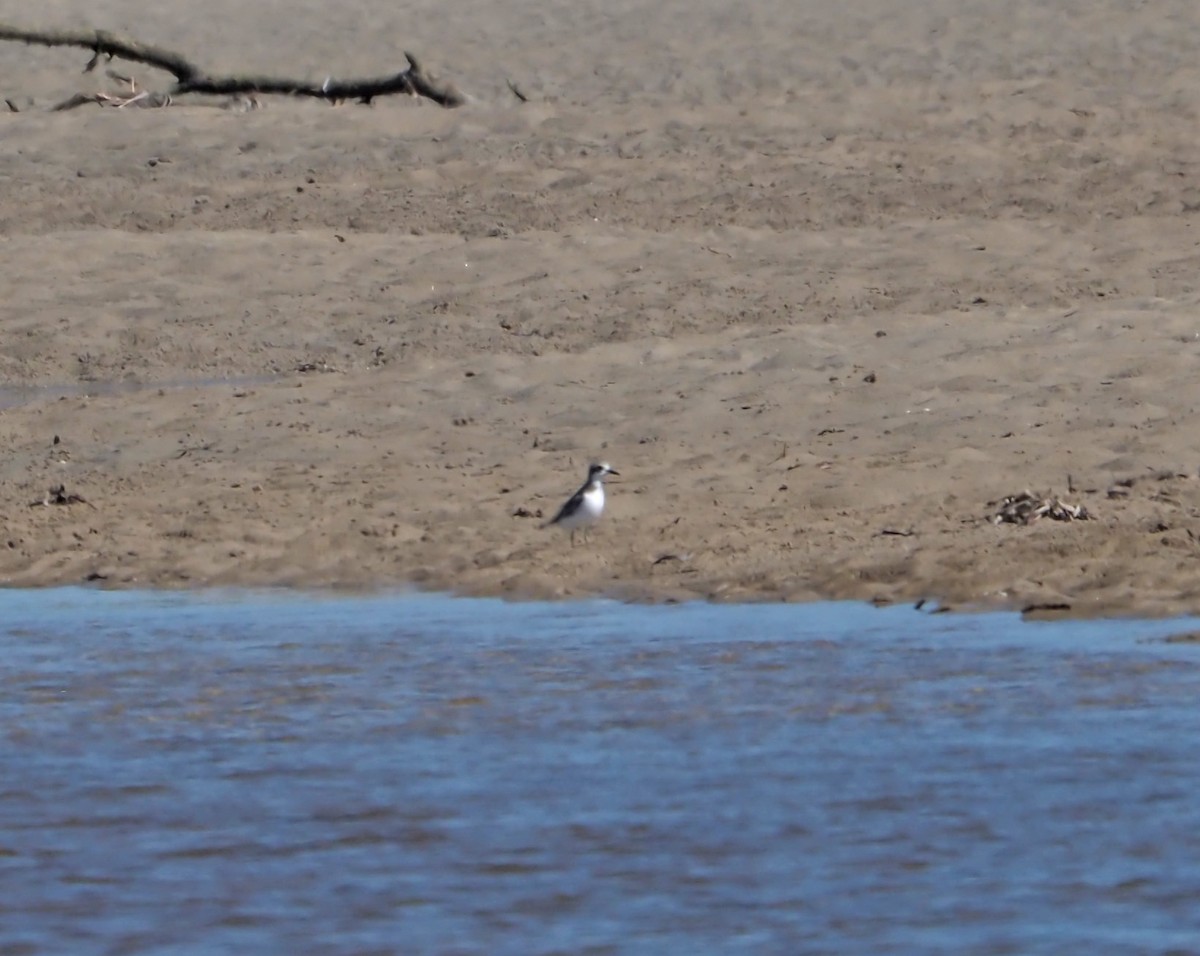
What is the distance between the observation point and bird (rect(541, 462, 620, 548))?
33.8 ft

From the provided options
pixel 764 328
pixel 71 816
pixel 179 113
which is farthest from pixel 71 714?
pixel 179 113

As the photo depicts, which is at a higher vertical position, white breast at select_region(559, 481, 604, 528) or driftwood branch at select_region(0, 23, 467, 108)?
driftwood branch at select_region(0, 23, 467, 108)

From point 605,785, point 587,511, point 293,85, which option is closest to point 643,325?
point 587,511

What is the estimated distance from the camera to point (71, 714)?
7938 millimetres

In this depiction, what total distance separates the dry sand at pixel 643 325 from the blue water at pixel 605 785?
3.56 feet

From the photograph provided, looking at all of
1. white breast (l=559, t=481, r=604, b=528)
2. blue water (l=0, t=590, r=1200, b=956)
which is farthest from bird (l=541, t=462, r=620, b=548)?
blue water (l=0, t=590, r=1200, b=956)

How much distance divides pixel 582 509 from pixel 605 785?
3517mm

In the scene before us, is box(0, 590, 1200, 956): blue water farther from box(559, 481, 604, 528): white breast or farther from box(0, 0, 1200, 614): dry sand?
box(0, 0, 1200, 614): dry sand

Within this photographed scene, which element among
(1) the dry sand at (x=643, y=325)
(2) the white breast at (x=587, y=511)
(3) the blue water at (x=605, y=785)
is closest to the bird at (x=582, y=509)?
(2) the white breast at (x=587, y=511)

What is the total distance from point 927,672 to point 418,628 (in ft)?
7.11

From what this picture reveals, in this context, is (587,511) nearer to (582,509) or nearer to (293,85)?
(582,509)

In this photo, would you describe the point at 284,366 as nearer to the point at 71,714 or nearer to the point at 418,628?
the point at 418,628

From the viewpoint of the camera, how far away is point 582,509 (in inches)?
405

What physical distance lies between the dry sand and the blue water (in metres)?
1.09
